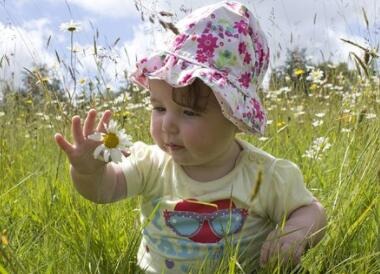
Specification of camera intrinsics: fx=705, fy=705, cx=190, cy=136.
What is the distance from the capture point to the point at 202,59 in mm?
1601

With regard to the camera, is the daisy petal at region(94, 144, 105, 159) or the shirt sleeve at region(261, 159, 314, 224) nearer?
the daisy petal at region(94, 144, 105, 159)

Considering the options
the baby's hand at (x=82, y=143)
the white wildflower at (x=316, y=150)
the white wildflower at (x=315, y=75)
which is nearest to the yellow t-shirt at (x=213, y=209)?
the baby's hand at (x=82, y=143)

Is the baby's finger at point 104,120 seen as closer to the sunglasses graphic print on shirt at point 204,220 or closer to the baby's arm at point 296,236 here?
the sunglasses graphic print on shirt at point 204,220

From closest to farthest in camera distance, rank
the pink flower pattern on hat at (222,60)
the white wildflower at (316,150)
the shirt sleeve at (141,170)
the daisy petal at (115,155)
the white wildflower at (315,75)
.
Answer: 1. the daisy petal at (115,155)
2. the pink flower pattern on hat at (222,60)
3. the shirt sleeve at (141,170)
4. the white wildflower at (316,150)
5. the white wildflower at (315,75)

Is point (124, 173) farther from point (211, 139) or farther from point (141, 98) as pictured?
point (141, 98)

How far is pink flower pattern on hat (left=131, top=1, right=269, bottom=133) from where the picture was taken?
1.56 m

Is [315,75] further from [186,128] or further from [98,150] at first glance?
[98,150]

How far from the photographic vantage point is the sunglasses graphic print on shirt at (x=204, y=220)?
5.40 feet

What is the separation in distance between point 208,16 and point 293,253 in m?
0.58

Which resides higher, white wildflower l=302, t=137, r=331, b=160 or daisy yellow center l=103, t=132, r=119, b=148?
daisy yellow center l=103, t=132, r=119, b=148

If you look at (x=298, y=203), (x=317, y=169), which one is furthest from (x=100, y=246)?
(x=317, y=169)

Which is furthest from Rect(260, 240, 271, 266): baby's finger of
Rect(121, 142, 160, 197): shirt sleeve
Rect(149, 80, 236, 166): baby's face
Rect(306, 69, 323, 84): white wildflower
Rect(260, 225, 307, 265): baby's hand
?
Rect(306, 69, 323, 84): white wildflower

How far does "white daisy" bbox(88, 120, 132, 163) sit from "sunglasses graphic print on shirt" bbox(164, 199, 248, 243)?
32cm

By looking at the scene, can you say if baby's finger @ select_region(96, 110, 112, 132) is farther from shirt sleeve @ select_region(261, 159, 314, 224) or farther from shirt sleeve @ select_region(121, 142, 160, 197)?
shirt sleeve @ select_region(261, 159, 314, 224)
